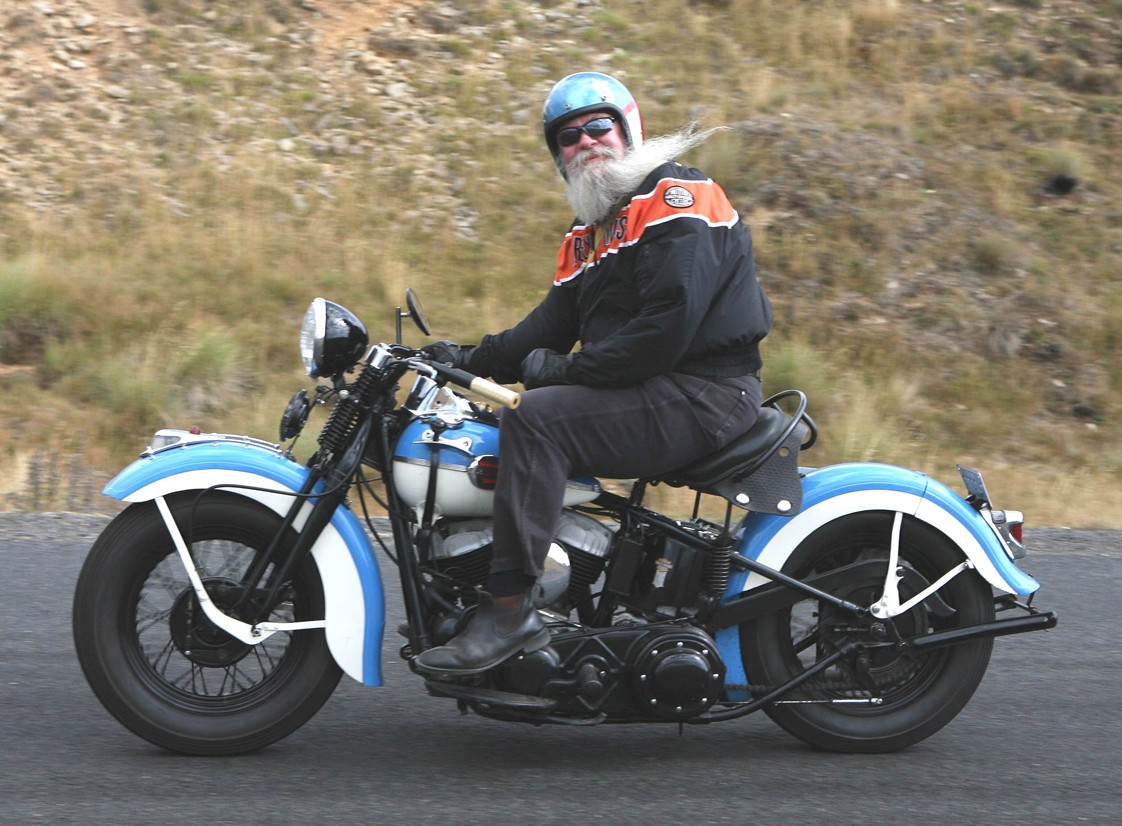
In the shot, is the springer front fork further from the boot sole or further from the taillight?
the taillight

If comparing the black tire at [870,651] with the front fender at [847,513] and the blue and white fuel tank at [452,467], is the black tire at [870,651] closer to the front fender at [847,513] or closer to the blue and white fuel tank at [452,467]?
the front fender at [847,513]

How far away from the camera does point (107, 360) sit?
10297 millimetres

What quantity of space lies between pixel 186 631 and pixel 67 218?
30.0 ft

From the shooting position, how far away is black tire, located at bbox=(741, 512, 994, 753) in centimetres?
438

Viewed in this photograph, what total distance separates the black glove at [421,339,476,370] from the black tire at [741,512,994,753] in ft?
4.01

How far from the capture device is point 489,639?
13.3ft

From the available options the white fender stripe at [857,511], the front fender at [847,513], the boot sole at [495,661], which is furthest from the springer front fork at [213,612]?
the white fender stripe at [857,511]

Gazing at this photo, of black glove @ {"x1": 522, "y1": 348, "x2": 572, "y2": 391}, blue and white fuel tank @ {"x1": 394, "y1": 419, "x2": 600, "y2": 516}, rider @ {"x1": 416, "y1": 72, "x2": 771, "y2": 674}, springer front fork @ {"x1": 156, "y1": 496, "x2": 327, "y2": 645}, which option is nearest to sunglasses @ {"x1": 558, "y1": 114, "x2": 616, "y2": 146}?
rider @ {"x1": 416, "y1": 72, "x2": 771, "y2": 674}

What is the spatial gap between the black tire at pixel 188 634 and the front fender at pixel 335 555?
0.17ft

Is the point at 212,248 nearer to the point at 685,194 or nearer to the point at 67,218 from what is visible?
the point at 67,218

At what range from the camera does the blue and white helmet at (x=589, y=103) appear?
414 cm

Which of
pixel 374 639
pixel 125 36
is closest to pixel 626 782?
pixel 374 639

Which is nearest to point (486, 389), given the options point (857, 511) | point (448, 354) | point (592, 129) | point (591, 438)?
point (591, 438)

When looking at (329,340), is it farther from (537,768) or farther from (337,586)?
(537,768)
